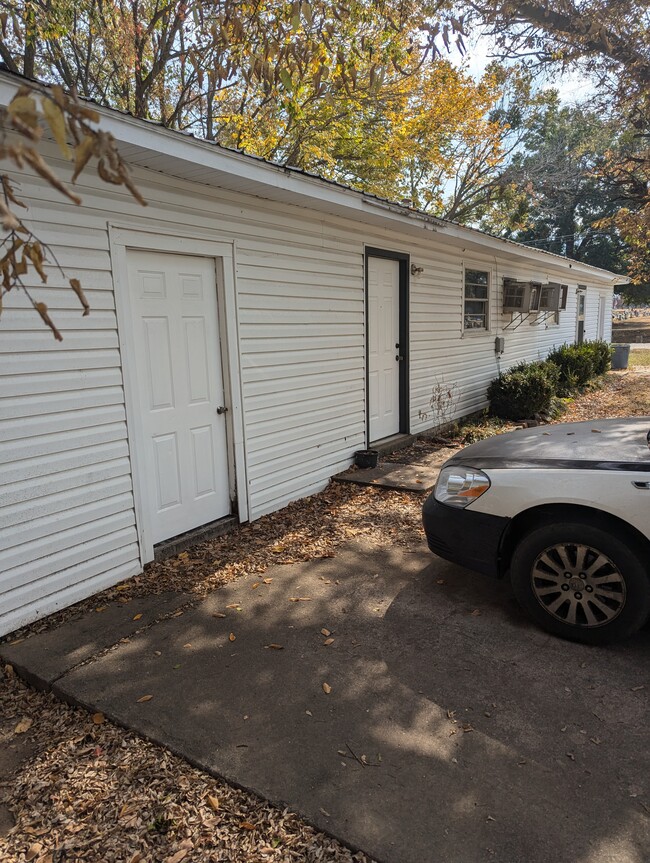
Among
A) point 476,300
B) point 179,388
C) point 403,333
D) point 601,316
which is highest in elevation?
point 476,300

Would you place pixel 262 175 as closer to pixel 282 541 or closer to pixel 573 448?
pixel 282 541

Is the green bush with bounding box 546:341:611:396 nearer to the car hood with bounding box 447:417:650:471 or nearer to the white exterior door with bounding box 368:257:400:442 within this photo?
the white exterior door with bounding box 368:257:400:442

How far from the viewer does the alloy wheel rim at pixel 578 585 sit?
3.12 meters

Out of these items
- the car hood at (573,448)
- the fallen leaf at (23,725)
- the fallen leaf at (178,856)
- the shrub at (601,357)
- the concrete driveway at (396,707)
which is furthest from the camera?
the shrub at (601,357)

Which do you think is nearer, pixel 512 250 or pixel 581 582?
pixel 581 582

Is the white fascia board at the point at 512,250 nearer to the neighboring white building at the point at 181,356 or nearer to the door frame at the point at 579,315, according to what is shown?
the neighboring white building at the point at 181,356

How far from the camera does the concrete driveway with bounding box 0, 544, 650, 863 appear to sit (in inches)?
85.6

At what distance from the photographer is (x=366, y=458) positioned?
7070 mm

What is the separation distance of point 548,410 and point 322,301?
588cm

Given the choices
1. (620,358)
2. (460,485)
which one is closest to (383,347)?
(460,485)

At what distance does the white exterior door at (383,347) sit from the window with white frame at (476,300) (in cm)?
256

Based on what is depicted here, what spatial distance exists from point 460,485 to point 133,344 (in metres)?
2.56

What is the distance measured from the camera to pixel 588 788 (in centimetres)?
231

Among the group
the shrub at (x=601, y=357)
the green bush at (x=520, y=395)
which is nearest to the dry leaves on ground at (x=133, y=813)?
the green bush at (x=520, y=395)
